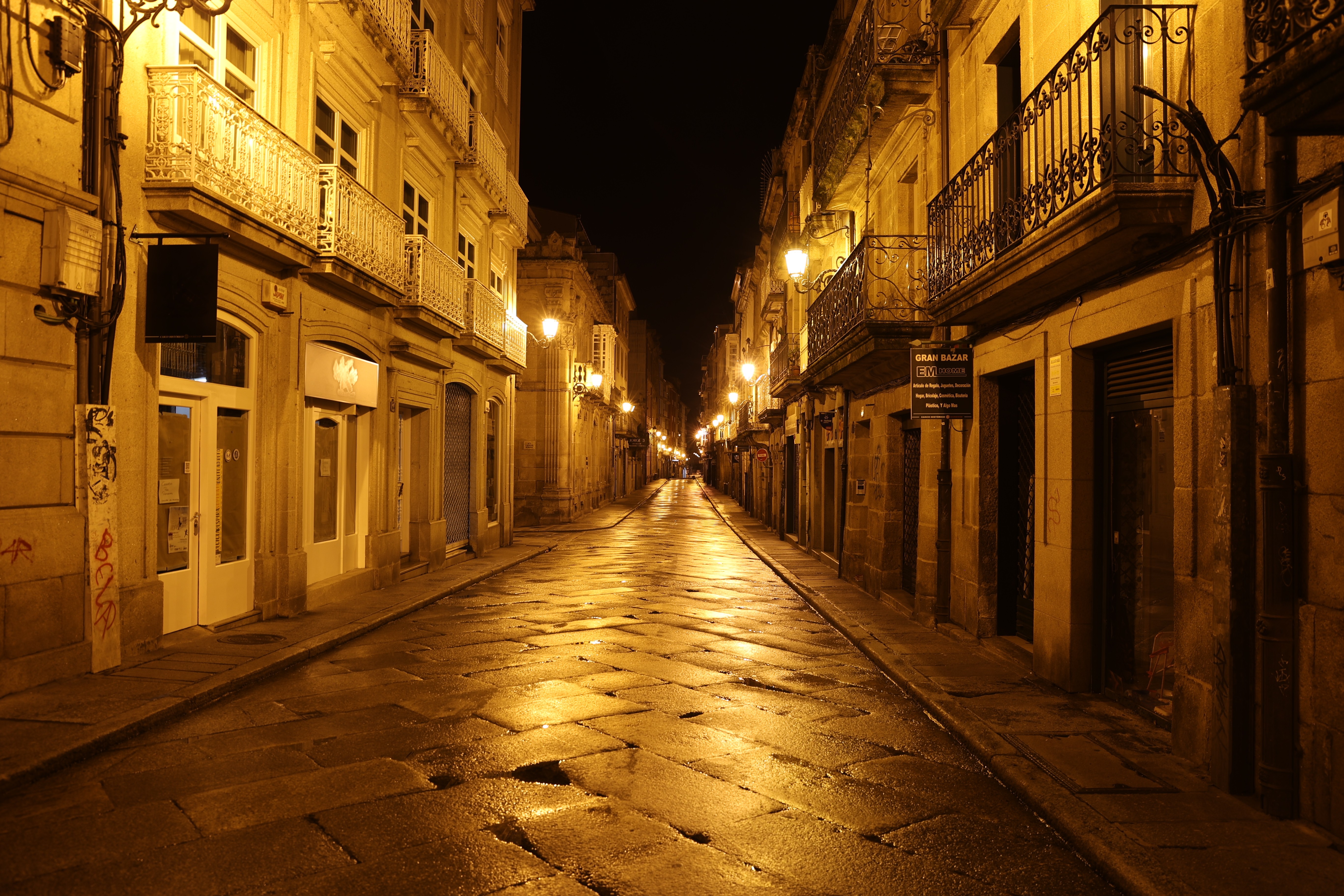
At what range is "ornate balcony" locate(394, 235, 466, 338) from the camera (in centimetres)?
1351

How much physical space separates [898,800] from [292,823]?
3169mm

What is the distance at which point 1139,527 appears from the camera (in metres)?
6.78

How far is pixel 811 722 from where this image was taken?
6.20 meters

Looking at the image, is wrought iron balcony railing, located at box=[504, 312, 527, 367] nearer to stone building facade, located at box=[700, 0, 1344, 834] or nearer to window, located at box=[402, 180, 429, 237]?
window, located at box=[402, 180, 429, 237]

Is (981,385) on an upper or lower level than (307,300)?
lower

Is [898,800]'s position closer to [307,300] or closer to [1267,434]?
[1267,434]

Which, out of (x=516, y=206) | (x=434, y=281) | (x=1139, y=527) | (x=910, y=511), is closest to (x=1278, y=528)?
(x=1139, y=527)

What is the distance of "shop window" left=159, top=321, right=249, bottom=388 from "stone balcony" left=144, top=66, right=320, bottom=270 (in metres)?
0.93

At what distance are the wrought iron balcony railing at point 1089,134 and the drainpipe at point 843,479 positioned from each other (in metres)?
6.70

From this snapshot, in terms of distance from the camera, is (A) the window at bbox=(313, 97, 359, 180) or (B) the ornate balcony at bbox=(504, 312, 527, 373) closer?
(A) the window at bbox=(313, 97, 359, 180)

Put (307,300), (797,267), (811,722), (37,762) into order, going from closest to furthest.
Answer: (37,762) < (811,722) < (307,300) < (797,267)

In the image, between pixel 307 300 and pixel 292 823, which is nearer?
pixel 292 823

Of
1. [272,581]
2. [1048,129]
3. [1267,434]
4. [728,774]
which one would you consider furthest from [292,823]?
[1048,129]

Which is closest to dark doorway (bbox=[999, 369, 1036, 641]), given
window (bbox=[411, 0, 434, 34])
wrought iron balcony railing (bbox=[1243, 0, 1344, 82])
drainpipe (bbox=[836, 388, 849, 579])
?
wrought iron balcony railing (bbox=[1243, 0, 1344, 82])
